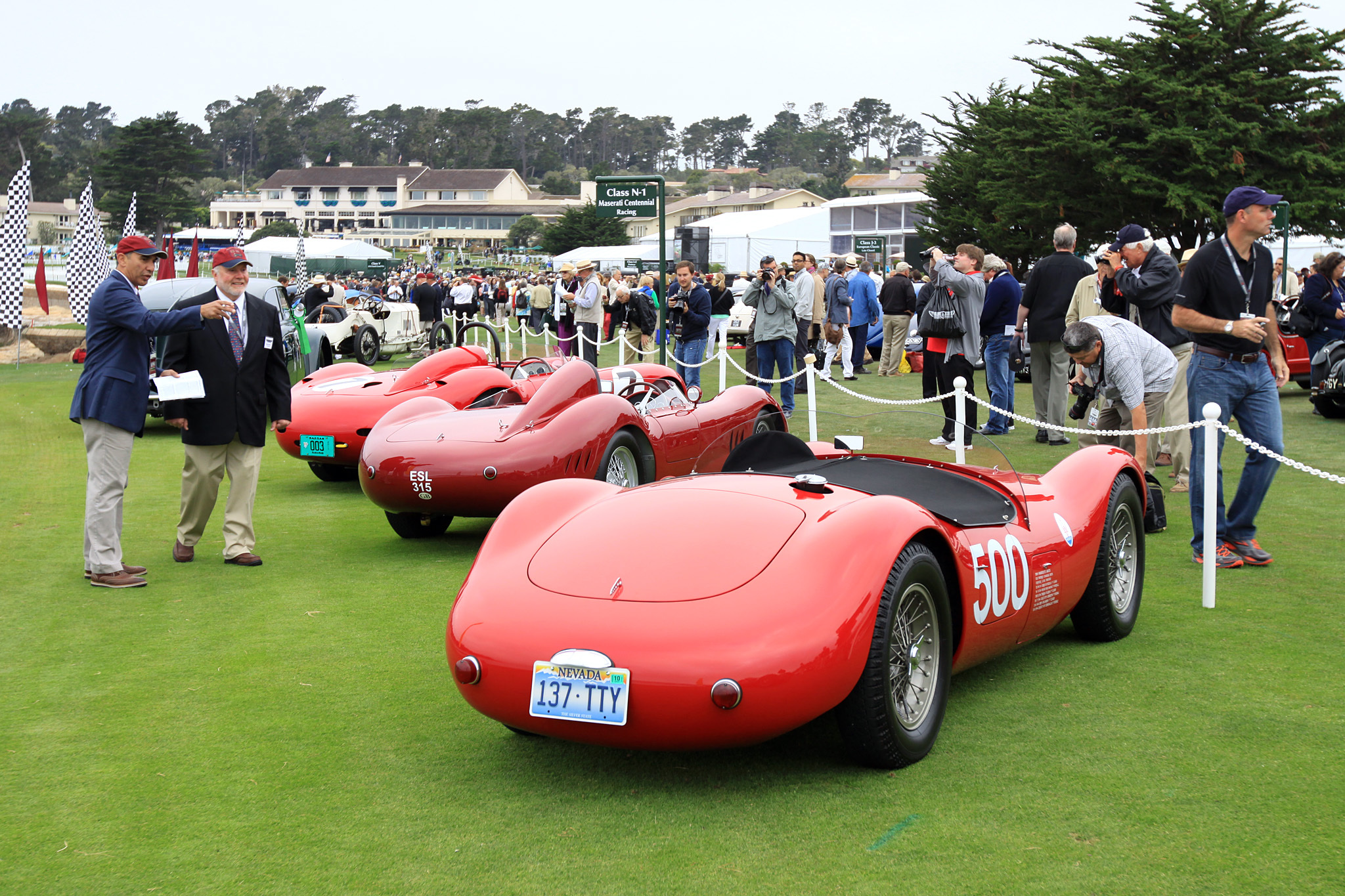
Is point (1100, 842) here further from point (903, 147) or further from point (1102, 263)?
point (903, 147)

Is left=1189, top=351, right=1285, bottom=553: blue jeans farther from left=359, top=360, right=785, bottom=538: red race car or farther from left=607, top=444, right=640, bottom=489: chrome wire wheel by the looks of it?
left=607, top=444, right=640, bottom=489: chrome wire wheel

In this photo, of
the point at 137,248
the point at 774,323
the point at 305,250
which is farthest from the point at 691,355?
the point at 305,250

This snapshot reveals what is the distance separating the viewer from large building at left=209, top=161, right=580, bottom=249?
140m

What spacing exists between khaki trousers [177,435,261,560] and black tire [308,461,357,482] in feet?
11.0

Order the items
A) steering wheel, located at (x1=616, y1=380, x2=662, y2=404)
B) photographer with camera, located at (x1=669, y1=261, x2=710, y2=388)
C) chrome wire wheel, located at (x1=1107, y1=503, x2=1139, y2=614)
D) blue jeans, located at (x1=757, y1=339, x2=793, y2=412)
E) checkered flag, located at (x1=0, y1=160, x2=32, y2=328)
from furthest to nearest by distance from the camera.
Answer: checkered flag, located at (x1=0, y1=160, x2=32, y2=328) → photographer with camera, located at (x1=669, y1=261, x2=710, y2=388) → blue jeans, located at (x1=757, y1=339, x2=793, y2=412) → steering wheel, located at (x1=616, y1=380, x2=662, y2=404) → chrome wire wheel, located at (x1=1107, y1=503, x2=1139, y2=614)

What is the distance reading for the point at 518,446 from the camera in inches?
289

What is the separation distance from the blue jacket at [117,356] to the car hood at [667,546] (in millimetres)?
3481

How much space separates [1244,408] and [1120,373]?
2.76 ft

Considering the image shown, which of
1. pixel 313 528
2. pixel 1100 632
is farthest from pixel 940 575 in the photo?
pixel 313 528

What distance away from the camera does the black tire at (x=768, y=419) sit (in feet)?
30.9

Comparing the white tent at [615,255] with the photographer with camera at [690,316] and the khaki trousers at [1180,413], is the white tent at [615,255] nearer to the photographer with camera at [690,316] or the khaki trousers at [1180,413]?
the photographer with camera at [690,316]

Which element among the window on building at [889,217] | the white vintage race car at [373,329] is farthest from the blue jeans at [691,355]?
the window on building at [889,217]

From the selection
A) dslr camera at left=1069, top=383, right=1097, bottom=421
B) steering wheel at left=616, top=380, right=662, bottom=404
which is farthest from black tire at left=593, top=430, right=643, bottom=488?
dslr camera at left=1069, top=383, right=1097, bottom=421

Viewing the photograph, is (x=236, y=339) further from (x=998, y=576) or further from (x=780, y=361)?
(x=780, y=361)
